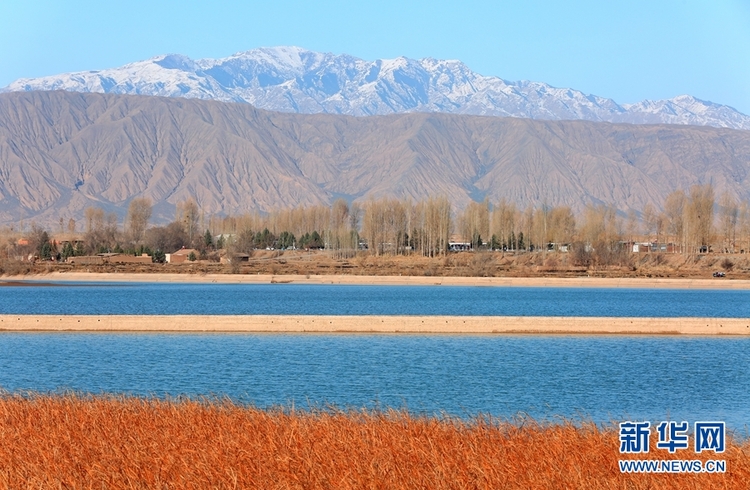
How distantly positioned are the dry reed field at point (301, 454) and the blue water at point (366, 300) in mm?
31627

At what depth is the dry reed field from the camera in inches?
390

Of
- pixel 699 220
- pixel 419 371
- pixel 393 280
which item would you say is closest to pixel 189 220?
pixel 393 280

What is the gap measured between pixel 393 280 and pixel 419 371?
5088 centimetres

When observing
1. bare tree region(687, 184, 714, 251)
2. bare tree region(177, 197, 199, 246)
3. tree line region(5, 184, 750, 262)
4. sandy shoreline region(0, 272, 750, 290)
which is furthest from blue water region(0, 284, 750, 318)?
bare tree region(177, 197, 199, 246)

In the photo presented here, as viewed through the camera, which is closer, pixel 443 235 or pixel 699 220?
pixel 699 220

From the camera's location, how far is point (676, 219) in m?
121

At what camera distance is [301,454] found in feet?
36.2

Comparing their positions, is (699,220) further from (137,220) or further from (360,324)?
(137,220)

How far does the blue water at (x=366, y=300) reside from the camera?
4812 cm

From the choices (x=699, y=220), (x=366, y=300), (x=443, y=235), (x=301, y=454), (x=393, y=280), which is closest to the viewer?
(x=301, y=454)

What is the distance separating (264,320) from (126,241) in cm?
9455

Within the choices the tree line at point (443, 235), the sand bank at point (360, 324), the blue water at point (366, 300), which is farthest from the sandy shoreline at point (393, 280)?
the sand bank at point (360, 324)

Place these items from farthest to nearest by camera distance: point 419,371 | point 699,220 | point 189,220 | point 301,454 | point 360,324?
point 189,220, point 699,220, point 360,324, point 419,371, point 301,454

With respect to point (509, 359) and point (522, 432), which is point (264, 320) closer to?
point (509, 359)
